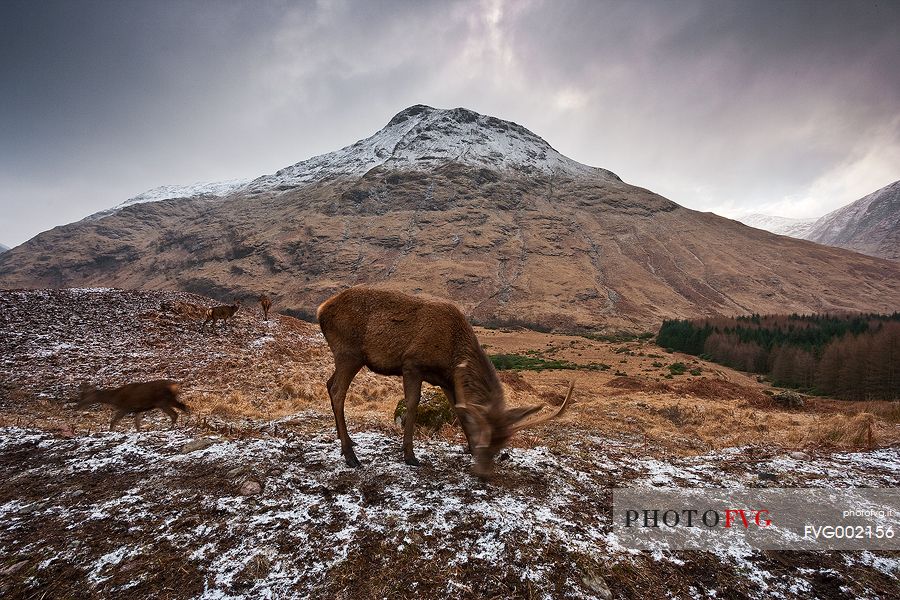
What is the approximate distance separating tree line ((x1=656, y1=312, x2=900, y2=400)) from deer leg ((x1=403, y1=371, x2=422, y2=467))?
3822 centimetres

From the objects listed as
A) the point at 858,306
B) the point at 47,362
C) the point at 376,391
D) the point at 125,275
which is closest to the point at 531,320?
the point at 376,391

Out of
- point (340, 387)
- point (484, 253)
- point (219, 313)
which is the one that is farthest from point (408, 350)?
point (484, 253)

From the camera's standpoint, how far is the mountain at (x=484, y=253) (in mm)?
111938

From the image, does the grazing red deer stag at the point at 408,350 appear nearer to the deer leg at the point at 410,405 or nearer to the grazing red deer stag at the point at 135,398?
the deer leg at the point at 410,405

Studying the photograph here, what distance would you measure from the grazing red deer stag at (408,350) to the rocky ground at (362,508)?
3.81 ft

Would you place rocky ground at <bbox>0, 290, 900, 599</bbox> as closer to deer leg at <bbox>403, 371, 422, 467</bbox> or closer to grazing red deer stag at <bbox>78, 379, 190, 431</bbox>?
deer leg at <bbox>403, 371, 422, 467</bbox>

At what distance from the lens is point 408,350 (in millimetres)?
5555

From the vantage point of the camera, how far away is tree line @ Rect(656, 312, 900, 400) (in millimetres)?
31094

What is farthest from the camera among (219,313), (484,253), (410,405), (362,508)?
(484,253)

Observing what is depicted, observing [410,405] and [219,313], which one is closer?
[410,405]

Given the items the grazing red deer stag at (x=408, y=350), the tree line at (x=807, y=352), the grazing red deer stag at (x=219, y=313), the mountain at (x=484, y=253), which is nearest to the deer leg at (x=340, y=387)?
the grazing red deer stag at (x=408, y=350)

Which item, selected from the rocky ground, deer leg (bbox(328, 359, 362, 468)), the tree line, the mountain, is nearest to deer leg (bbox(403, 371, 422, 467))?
the rocky ground

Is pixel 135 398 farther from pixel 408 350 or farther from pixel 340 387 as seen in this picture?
pixel 408 350

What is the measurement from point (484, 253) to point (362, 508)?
13143 centimetres
